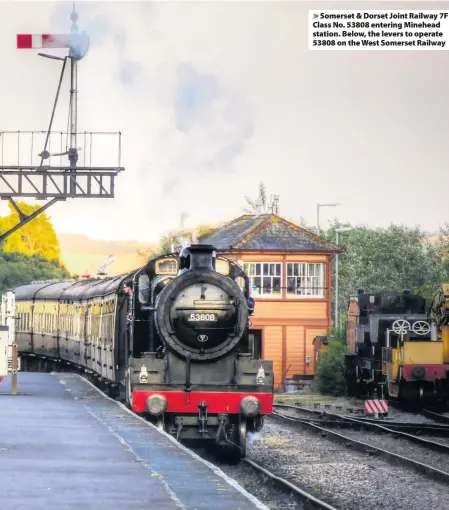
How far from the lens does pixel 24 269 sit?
303ft

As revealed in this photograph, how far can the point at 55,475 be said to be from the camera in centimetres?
1284

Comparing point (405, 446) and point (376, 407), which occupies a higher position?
point (376, 407)

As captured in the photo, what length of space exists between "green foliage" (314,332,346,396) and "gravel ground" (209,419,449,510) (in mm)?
20140

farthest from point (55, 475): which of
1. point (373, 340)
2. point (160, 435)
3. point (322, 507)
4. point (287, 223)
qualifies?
point (287, 223)

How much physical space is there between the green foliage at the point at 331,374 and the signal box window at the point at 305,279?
12.5 metres

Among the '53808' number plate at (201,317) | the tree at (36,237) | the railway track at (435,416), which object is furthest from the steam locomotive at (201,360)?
the tree at (36,237)

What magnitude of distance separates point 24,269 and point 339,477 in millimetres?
76508

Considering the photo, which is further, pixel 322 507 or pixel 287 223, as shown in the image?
pixel 287 223

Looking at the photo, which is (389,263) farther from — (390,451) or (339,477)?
(339,477)

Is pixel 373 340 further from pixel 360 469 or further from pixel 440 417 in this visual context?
pixel 360 469

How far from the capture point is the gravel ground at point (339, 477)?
15.1m

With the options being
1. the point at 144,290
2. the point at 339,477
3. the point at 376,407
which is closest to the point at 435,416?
the point at 376,407

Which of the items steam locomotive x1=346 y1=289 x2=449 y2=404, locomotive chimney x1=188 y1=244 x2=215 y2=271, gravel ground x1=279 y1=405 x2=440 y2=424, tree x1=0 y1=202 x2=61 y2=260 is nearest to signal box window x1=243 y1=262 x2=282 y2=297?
steam locomotive x1=346 y1=289 x2=449 y2=404

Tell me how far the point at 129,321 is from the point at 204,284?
2.51 m
